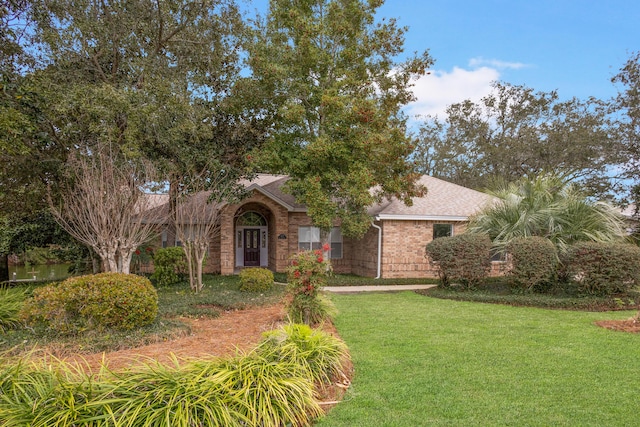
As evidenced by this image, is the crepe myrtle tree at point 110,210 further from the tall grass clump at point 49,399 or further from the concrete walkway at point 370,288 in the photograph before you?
the concrete walkway at point 370,288

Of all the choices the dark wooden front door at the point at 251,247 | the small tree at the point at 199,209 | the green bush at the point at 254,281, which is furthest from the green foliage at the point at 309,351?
the dark wooden front door at the point at 251,247

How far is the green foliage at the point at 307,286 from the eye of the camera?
783 cm

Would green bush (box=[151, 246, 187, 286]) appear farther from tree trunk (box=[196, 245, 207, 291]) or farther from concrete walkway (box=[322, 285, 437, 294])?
concrete walkway (box=[322, 285, 437, 294])

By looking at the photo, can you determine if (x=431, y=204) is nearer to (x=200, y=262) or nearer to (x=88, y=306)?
(x=200, y=262)

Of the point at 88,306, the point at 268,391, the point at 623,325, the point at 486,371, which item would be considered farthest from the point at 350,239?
the point at 268,391

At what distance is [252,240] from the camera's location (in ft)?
65.8

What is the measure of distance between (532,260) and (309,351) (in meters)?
8.18

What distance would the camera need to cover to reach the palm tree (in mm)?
12242

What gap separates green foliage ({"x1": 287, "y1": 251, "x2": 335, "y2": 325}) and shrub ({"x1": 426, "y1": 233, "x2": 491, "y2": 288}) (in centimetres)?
553

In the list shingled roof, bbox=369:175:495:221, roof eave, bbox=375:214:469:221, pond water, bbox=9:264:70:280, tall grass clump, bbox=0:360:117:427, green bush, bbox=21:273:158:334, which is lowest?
pond water, bbox=9:264:70:280

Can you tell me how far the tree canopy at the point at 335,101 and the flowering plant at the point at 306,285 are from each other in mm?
6495

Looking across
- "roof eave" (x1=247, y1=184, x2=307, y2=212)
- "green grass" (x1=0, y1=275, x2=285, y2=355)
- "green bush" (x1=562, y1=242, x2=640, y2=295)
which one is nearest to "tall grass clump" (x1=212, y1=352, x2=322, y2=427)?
"green grass" (x1=0, y1=275, x2=285, y2=355)

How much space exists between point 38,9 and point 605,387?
14.2 m

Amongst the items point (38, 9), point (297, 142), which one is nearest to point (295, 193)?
point (297, 142)
